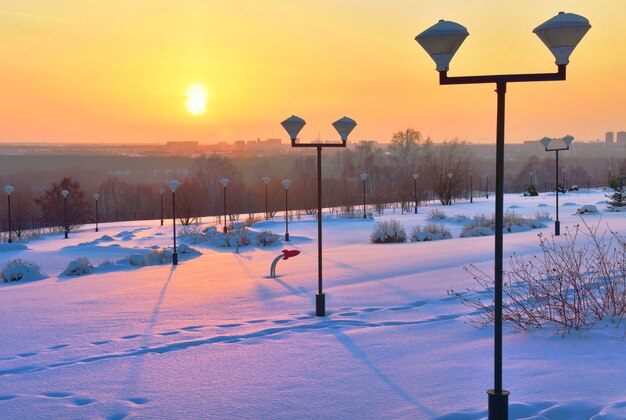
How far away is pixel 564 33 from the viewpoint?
4066mm

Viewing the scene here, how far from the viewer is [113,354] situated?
644cm

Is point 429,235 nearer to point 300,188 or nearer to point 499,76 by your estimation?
point 499,76

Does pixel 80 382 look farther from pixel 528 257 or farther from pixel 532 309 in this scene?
pixel 528 257

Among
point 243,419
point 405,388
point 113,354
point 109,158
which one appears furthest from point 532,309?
point 109,158

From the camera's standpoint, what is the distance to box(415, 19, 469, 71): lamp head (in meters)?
4.07

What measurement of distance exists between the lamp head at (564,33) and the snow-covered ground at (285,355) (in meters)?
2.56

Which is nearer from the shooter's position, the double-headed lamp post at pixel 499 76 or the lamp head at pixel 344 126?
the double-headed lamp post at pixel 499 76

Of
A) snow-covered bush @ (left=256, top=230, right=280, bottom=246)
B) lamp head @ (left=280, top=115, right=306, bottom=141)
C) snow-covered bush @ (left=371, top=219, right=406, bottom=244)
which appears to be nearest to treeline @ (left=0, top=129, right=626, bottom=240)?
snow-covered bush @ (left=256, top=230, right=280, bottom=246)

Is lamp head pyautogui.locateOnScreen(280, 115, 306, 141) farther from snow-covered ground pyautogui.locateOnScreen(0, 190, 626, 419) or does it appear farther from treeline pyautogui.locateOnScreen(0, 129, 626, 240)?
treeline pyautogui.locateOnScreen(0, 129, 626, 240)

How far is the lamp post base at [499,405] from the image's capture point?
397 centimetres

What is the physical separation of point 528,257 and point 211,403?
9.77 metres

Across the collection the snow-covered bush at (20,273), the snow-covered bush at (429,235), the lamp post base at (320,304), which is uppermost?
the snow-covered bush at (429,235)

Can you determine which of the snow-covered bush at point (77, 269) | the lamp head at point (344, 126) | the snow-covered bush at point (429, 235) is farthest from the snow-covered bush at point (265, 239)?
the lamp head at point (344, 126)

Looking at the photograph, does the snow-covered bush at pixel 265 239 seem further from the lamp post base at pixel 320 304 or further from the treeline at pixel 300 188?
the treeline at pixel 300 188
